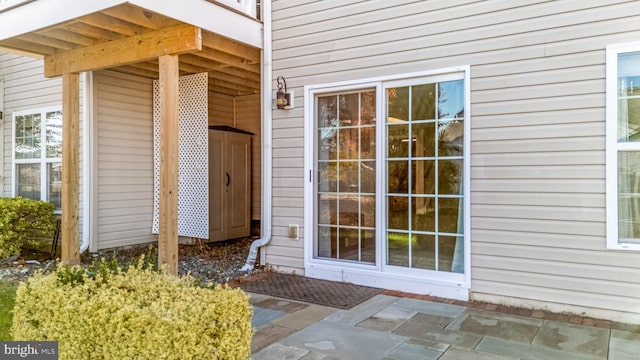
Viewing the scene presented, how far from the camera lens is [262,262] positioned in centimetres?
525

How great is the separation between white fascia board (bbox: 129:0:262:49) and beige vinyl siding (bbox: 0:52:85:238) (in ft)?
12.1

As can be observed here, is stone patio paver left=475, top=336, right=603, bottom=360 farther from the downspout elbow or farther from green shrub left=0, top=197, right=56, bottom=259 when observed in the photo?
green shrub left=0, top=197, right=56, bottom=259

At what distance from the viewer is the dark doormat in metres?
4.00

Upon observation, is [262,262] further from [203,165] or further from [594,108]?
[594,108]

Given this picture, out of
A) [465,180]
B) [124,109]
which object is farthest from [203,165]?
[465,180]

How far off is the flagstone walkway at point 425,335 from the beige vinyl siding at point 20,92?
18.1 ft

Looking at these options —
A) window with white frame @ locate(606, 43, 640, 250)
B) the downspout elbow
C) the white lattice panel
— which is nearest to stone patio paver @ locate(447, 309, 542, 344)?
window with white frame @ locate(606, 43, 640, 250)

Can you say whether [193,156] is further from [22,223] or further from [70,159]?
[22,223]

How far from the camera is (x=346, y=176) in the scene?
4.72 metres

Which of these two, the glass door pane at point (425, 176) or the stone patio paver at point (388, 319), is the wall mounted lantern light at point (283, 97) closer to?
the glass door pane at point (425, 176)

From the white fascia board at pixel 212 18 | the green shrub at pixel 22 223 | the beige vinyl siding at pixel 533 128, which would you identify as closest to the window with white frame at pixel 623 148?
the beige vinyl siding at pixel 533 128

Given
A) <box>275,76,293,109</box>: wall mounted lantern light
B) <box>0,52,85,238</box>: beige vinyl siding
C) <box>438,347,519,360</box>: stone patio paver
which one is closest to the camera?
<box>438,347,519,360</box>: stone patio paver

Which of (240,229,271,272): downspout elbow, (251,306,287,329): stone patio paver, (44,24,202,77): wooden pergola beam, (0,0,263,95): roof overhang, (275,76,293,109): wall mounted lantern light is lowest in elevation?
(251,306,287,329): stone patio paver

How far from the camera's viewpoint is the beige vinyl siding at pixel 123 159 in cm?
622
